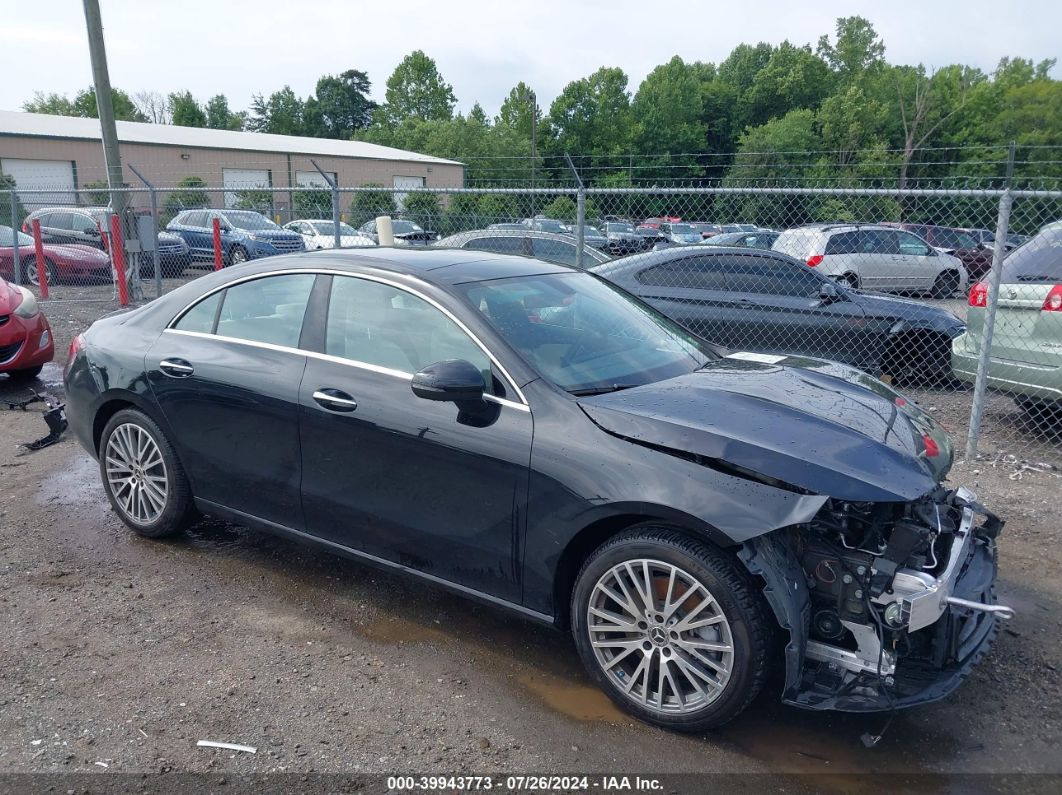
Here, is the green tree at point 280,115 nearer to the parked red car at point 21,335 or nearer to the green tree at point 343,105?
the green tree at point 343,105

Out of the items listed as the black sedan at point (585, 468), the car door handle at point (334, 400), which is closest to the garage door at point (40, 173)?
the black sedan at point (585, 468)

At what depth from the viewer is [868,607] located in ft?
9.21

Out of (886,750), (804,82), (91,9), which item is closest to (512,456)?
(886,750)

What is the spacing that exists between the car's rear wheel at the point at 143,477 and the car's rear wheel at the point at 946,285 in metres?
11.6

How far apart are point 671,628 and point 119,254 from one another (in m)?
12.3

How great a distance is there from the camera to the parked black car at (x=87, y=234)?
1686 centimetres

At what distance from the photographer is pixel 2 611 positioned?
3.89 metres

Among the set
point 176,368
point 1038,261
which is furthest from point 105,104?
point 1038,261

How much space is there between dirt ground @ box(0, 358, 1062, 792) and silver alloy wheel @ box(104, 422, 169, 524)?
229 millimetres

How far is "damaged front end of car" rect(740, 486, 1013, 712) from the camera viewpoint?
2777mm

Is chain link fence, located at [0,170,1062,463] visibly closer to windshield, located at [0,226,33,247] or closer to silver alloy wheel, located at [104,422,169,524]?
windshield, located at [0,226,33,247]

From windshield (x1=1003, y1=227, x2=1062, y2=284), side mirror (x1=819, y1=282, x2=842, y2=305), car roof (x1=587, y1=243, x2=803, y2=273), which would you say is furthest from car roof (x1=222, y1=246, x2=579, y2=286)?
side mirror (x1=819, y1=282, x2=842, y2=305)

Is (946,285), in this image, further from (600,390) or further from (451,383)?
(451,383)

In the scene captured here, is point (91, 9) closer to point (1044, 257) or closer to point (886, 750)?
point (1044, 257)
